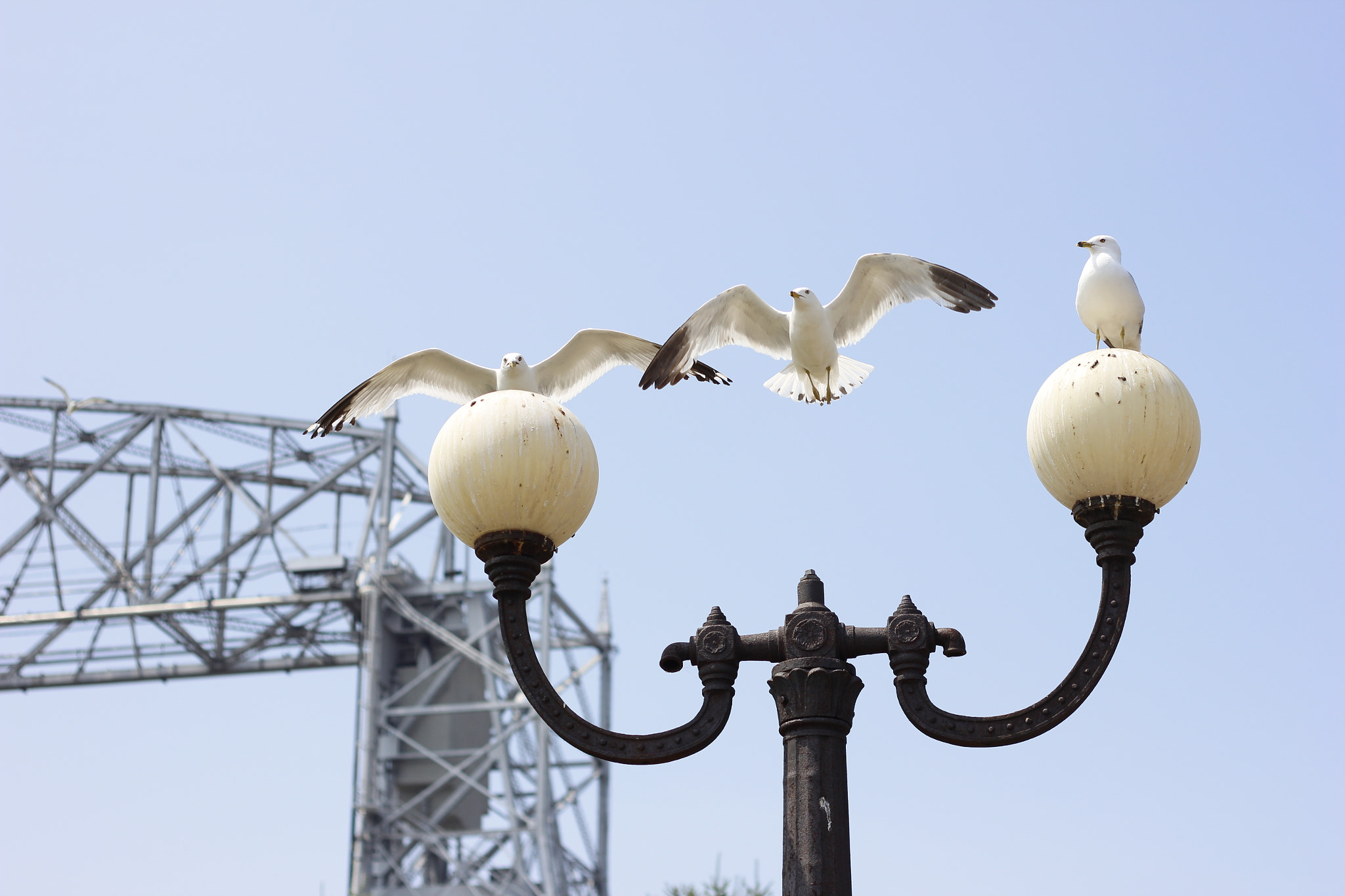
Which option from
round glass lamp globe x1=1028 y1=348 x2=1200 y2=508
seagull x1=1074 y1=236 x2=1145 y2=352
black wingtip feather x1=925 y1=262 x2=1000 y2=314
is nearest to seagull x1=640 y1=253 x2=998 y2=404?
black wingtip feather x1=925 y1=262 x2=1000 y2=314

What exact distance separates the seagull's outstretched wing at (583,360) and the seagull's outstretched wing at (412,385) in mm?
420

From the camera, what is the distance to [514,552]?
6801 mm

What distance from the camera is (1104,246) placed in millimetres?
7668

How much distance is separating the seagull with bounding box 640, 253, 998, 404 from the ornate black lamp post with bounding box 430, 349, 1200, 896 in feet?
8.05

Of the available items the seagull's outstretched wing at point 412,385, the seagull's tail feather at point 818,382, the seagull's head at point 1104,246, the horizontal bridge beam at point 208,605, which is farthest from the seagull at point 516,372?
the horizontal bridge beam at point 208,605

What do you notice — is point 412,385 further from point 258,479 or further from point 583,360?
point 258,479

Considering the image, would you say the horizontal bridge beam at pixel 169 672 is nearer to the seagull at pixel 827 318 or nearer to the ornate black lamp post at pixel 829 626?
the seagull at pixel 827 318

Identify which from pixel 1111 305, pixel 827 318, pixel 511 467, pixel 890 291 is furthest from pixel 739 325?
pixel 511 467

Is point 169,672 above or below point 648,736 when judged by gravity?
above

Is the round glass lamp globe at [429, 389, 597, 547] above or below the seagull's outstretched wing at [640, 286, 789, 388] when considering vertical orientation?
below

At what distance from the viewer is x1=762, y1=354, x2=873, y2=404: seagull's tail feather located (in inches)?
438

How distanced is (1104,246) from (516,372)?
13.5 feet

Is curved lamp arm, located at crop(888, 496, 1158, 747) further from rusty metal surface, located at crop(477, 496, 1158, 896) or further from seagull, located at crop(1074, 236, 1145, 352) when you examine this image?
seagull, located at crop(1074, 236, 1145, 352)

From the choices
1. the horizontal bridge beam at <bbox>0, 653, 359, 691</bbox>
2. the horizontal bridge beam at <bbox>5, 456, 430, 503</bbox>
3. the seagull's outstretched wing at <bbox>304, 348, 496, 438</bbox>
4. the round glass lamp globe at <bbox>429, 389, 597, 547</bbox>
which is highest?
the horizontal bridge beam at <bbox>5, 456, 430, 503</bbox>
